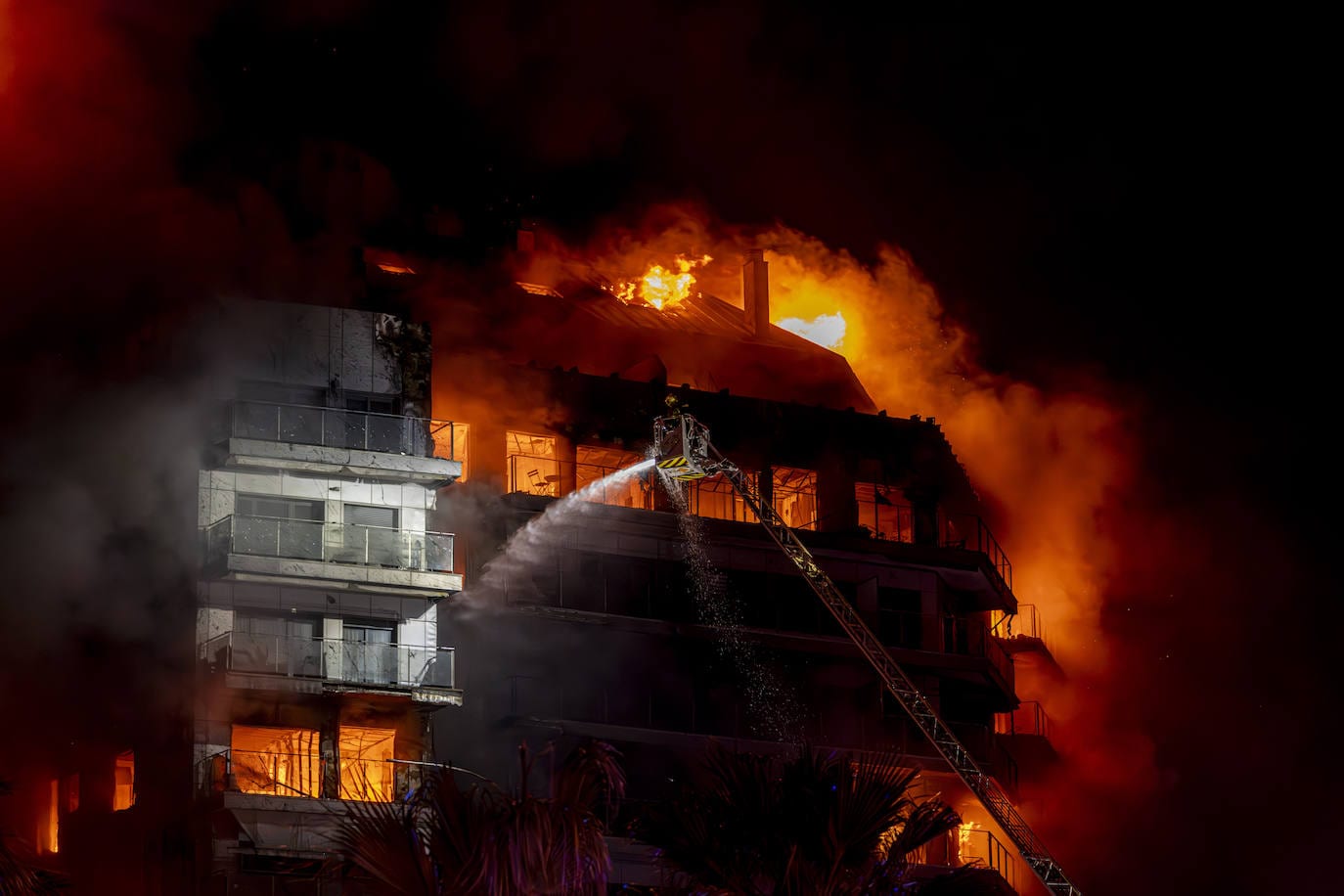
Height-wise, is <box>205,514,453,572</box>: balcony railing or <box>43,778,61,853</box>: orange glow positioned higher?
<box>205,514,453,572</box>: balcony railing

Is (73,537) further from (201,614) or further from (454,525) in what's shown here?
(454,525)

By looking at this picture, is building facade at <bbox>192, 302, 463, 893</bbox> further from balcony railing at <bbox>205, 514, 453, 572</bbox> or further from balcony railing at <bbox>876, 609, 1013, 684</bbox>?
balcony railing at <bbox>876, 609, 1013, 684</bbox>

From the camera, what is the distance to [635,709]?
232 ft

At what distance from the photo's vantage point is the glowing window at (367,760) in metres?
62.8

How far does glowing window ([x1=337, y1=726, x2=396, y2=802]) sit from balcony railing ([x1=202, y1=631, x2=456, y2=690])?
171cm

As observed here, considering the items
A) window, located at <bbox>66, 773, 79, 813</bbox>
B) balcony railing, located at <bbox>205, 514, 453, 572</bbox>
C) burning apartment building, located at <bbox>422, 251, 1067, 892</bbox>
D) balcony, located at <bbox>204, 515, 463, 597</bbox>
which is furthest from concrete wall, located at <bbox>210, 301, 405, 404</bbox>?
window, located at <bbox>66, 773, 79, 813</bbox>

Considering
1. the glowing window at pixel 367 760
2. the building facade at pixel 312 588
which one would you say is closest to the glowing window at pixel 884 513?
the building facade at pixel 312 588

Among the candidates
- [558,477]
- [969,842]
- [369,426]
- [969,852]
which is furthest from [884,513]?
[369,426]

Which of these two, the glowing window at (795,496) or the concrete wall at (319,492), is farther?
the glowing window at (795,496)

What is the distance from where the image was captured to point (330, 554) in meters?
63.8

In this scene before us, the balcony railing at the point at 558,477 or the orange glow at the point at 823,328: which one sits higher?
the orange glow at the point at 823,328

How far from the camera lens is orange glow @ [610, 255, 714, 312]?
280 feet

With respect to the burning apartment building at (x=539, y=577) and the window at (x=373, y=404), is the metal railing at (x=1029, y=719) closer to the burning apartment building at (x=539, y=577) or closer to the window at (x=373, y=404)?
the burning apartment building at (x=539, y=577)

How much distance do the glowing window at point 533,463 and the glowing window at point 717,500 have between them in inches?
209
